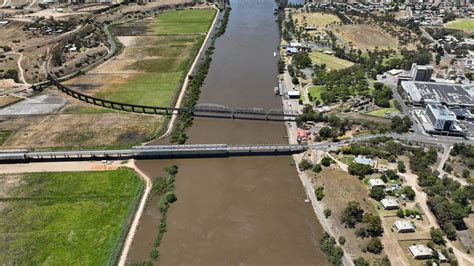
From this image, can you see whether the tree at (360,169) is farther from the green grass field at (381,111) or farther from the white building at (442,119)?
the green grass field at (381,111)

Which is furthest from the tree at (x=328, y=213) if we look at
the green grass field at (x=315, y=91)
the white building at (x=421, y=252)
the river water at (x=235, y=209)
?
the green grass field at (x=315, y=91)

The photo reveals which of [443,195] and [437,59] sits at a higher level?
[437,59]

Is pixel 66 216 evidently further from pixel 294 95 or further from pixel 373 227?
pixel 294 95

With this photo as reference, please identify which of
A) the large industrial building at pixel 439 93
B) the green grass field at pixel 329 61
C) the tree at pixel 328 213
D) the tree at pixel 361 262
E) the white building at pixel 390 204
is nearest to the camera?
the tree at pixel 361 262

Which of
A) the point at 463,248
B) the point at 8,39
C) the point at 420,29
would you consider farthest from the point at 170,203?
the point at 420,29

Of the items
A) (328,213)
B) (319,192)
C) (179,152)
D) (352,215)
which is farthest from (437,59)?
(179,152)

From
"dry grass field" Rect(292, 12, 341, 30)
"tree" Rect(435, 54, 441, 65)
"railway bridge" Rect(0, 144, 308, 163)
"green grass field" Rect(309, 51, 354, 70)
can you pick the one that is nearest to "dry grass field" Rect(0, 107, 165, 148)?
"railway bridge" Rect(0, 144, 308, 163)

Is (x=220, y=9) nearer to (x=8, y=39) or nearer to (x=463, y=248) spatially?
→ (x=8, y=39)
